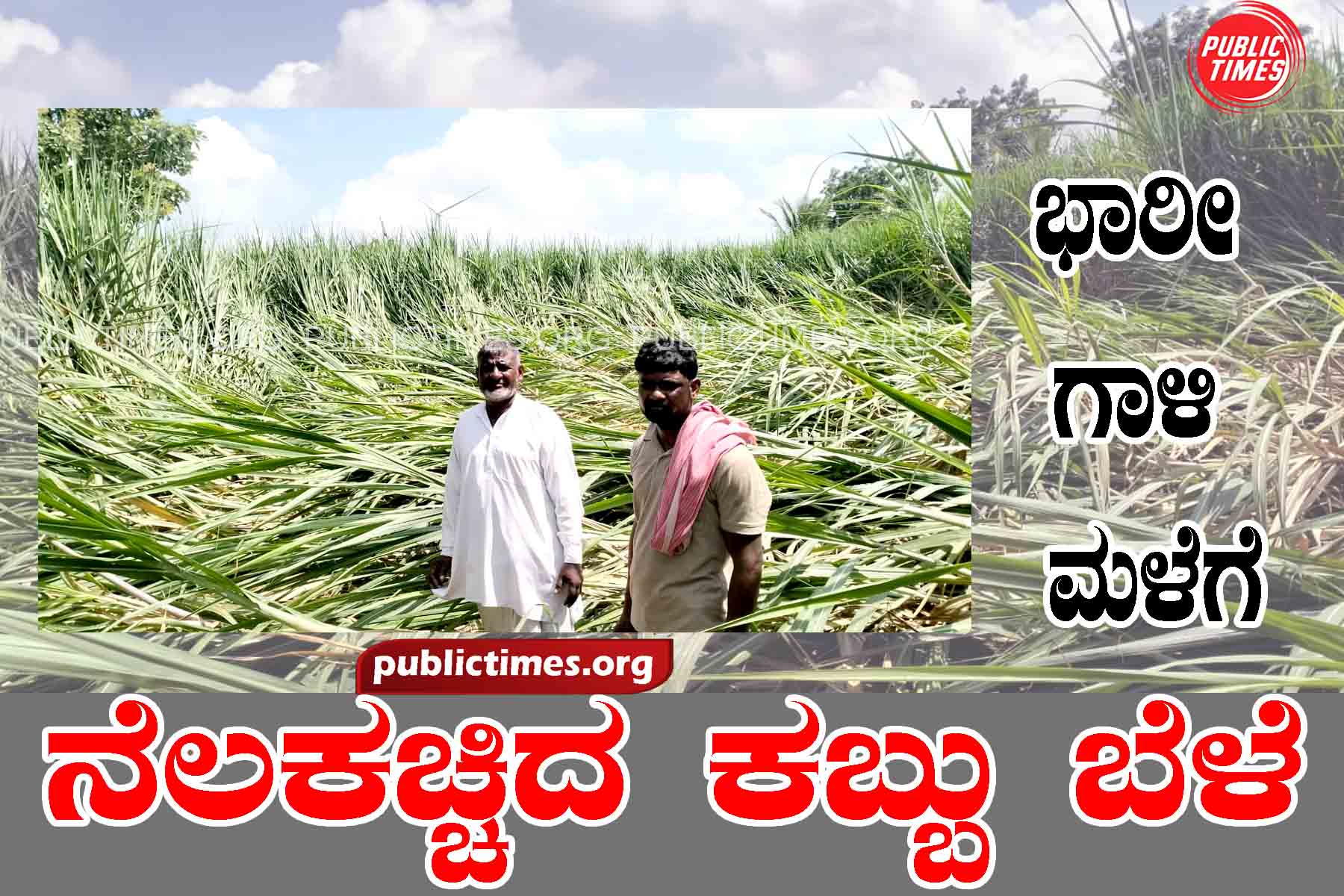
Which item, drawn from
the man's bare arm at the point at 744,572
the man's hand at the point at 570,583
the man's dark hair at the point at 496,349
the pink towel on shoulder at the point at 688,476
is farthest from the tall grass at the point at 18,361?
the man's bare arm at the point at 744,572

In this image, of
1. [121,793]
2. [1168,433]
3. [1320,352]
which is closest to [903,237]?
[1168,433]

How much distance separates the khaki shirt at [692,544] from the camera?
10.9ft

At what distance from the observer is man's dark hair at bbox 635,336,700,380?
355cm

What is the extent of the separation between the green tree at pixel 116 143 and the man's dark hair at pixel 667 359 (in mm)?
1736

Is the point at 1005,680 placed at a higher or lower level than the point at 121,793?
higher

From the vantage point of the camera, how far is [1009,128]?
3701 mm

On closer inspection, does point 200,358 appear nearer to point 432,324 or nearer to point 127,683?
point 432,324

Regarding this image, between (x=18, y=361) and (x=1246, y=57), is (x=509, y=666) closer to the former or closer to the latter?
(x=18, y=361)

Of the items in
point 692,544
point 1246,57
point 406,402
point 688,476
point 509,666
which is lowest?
point 509,666

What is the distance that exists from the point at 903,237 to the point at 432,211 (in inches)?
67.5

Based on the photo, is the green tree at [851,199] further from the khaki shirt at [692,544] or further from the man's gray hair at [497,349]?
the man's gray hair at [497,349]

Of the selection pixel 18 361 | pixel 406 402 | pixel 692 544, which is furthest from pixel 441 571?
pixel 18 361

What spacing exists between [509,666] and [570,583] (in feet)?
1.30

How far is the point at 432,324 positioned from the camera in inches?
153
